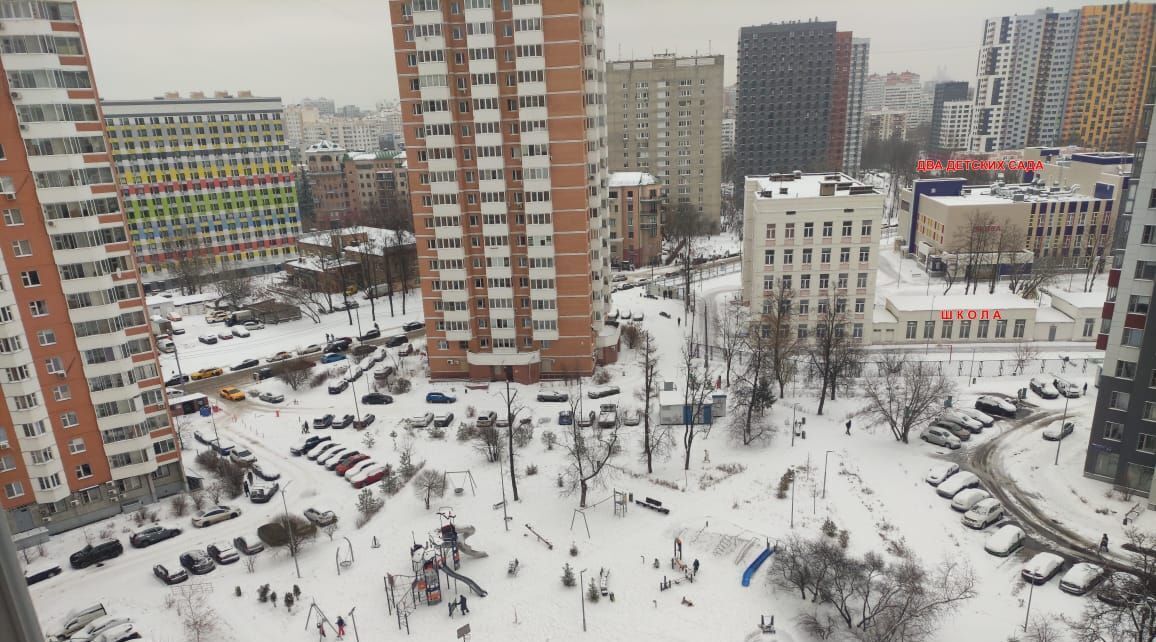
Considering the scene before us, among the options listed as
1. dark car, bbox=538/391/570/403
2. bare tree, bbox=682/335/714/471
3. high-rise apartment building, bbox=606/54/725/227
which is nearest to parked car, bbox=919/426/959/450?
bare tree, bbox=682/335/714/471

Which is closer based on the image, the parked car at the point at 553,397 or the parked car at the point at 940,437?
the parked car at the point at 940,437

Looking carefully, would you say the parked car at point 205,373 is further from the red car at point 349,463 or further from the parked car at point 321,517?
the parked car at point 321,517

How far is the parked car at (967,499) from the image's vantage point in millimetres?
37906

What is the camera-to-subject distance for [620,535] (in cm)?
→ 3716

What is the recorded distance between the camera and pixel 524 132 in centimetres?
5203

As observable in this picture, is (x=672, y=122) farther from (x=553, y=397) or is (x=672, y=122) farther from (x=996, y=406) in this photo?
(x=996, y=406)

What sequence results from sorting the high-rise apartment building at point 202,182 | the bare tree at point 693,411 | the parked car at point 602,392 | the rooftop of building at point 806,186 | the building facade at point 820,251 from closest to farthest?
the bare tree at point 693,411, the parked car at point 602,392, the building facade at point 820,251, the rooftop of building at point 806,186, the high-rise apartment building at point 202,182

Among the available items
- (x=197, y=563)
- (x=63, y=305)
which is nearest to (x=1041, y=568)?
(x=197, y=563)

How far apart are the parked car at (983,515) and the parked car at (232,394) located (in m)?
53.6

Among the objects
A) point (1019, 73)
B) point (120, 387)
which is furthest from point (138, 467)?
point (1019, 73)

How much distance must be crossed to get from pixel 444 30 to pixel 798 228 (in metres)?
33.0

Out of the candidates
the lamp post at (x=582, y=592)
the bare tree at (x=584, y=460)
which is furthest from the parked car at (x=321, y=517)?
the lamp post at (x=582, y=592)

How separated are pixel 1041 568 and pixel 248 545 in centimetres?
3982

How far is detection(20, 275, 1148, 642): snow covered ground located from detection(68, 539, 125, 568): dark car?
0.54 m
